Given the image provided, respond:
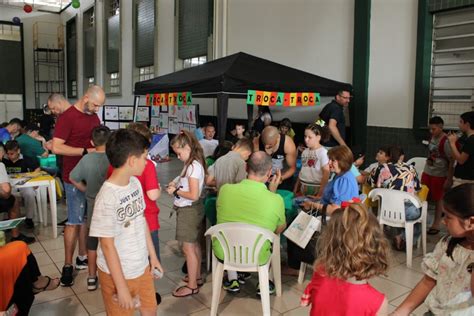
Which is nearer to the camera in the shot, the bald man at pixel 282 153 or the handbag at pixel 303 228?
the handbag at pixel 303 228

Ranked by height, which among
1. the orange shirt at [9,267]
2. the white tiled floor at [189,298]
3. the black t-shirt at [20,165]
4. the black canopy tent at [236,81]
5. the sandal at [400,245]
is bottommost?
the white tiled floor at [189,298]

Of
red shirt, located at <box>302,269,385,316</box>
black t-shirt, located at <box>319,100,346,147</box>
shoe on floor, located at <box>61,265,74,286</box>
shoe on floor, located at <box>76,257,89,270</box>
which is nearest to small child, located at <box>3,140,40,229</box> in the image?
shoe on floor, located at <box>76,257,89,270</box>

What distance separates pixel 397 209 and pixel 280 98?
6.56 ft

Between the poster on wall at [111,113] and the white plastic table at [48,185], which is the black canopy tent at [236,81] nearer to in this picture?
the white plastic table at [48,185]

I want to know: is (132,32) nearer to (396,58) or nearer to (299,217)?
(396,58)

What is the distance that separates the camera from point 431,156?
461 cm

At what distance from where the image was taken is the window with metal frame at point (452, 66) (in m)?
5.06

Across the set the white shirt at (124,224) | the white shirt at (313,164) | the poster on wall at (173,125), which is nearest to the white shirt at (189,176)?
the white shirt at (124,224)

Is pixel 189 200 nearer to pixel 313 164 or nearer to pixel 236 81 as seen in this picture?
pixel 313 164

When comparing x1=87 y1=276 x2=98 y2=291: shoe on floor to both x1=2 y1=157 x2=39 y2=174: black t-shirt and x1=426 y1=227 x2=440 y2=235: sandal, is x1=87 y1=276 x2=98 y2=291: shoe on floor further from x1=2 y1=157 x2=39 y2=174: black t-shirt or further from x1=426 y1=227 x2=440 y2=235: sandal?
x1=426 y1=227 x2=440 y2=235: sandal

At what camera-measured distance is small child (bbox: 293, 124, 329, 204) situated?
Result: 3.76 metres

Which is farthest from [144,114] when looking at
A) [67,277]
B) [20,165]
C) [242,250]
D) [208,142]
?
[242,250]

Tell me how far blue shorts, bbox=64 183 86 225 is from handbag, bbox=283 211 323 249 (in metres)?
1.57

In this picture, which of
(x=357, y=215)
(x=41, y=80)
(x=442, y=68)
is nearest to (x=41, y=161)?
(x=357, y=215)
